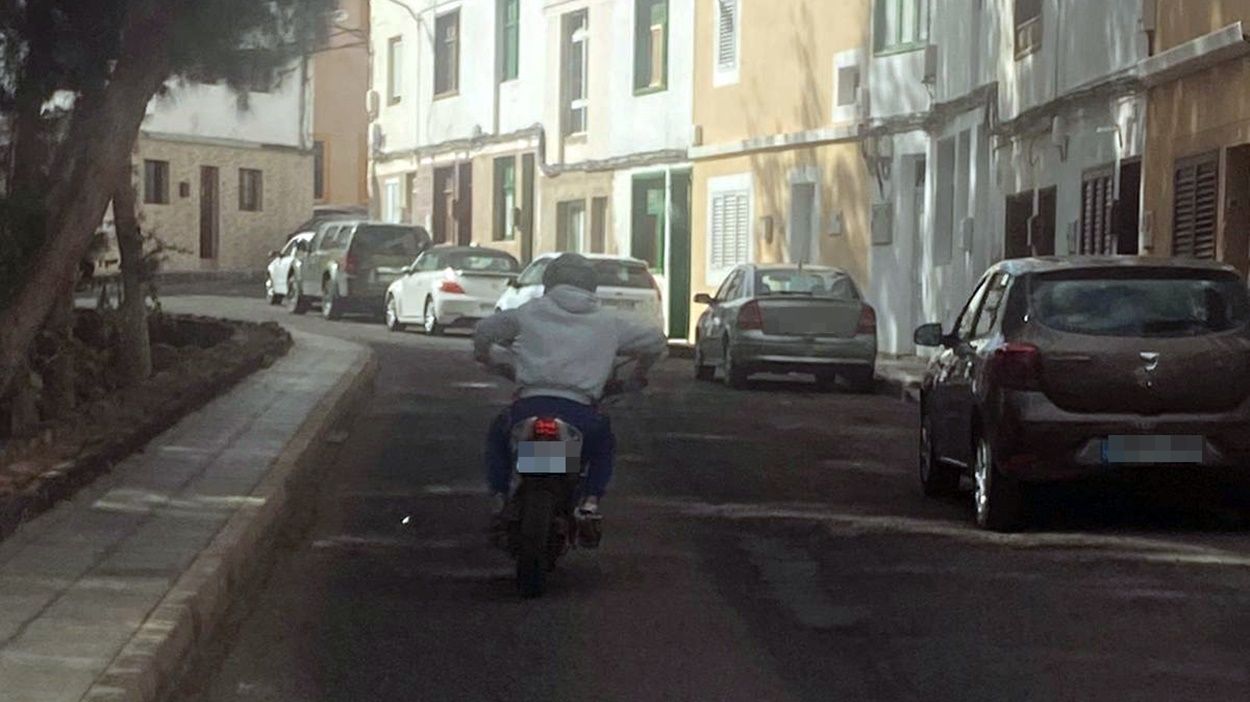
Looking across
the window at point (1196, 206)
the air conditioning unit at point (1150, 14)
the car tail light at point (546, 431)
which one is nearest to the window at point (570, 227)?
the air conditioning unit at point (1150, 14)

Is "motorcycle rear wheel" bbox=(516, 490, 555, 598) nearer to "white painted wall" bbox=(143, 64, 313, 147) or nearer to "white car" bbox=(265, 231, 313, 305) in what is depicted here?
"white car" bbox=(265, 231, 313, 305)

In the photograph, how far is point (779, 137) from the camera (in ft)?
127

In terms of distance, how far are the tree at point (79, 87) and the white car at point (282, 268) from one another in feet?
90.2

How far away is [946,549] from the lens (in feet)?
40.9

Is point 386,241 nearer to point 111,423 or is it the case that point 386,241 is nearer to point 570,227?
point 570,227

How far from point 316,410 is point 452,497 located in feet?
13.3

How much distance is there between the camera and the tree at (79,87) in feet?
47.0

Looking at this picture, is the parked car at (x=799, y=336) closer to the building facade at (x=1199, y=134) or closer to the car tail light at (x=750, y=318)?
the car tail light at (x=750, y=318)

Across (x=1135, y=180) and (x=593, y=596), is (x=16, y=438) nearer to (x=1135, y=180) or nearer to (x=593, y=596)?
(x=593, y=596)

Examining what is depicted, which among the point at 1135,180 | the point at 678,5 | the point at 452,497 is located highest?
the point at 678,5

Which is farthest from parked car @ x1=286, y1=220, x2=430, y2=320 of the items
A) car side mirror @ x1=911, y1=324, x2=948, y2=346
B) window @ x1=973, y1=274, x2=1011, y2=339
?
window @ x1=973, y1=274, x2=1011, y2=339

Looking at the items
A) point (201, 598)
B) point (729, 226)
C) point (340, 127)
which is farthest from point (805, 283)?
point (340, 127)

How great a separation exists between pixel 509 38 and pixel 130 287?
94.1 ft

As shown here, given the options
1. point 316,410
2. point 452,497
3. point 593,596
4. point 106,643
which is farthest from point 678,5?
point 106,643
